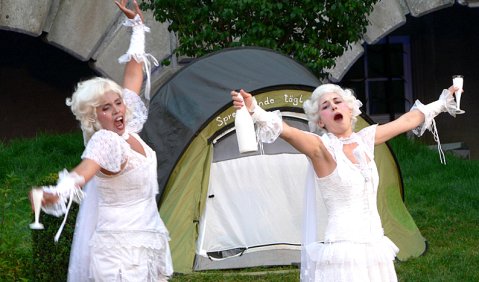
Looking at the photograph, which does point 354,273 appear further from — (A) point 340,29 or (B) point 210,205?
(A) point 340,29

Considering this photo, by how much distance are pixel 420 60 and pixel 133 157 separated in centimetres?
913

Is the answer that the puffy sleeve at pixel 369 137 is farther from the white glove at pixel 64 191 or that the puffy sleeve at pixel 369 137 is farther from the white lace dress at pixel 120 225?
the white glove at pixel 64 191

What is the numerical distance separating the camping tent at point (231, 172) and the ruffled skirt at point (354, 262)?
8.72 feet

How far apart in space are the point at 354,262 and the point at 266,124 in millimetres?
890

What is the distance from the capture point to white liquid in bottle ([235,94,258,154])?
5145mm

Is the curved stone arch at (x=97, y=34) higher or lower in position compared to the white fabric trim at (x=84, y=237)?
higher

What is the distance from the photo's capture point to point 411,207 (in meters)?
A: 10.2

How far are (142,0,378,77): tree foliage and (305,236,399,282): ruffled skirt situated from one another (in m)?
4.06

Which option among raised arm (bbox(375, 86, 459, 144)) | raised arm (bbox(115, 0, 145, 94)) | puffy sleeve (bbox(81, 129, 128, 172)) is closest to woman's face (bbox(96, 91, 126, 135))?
puffy sleeve (bbox(81, 129, 128, 172))

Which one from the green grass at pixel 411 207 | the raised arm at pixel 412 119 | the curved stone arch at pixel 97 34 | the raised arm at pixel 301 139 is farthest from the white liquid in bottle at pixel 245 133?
the curved stone arch at pixel 97 34

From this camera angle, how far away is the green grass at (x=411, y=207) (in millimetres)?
7570

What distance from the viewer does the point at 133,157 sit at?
5.48 m

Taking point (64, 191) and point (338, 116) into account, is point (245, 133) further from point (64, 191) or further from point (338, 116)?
point (64, 191)

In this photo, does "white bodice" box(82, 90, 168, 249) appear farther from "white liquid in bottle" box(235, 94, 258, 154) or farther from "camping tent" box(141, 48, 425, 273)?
"camping tent" box(141, 48, 425, 273)
